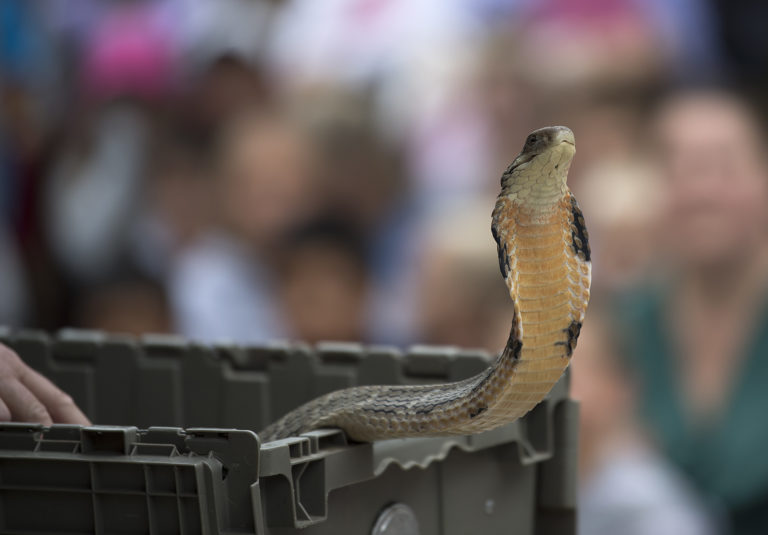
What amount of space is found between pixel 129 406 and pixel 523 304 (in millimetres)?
1204

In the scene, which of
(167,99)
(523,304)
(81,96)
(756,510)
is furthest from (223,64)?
(523,304)

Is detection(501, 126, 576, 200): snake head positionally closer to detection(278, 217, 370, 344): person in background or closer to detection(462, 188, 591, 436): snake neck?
detection(462, 188, 591, 436): snake neck

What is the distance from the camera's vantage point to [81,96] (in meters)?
6.95

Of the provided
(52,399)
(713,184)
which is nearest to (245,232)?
(713,184)

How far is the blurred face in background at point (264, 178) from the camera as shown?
5801 mm

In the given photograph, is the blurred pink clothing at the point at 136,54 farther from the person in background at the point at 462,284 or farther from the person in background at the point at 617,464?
the person in background at the point at 617,464

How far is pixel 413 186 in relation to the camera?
546 centimetres

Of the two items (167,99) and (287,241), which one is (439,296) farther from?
(167,99)

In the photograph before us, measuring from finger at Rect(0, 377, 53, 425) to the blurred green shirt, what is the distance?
2.69 metres

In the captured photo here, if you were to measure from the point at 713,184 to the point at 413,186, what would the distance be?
51.8 inches

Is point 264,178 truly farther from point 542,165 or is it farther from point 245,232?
point 542,165

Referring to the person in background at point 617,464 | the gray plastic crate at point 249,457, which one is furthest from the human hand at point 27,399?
the person in background at point 617,464

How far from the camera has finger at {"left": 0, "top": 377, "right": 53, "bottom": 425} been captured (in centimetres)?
216

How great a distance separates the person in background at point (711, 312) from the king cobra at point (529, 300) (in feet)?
8.39
